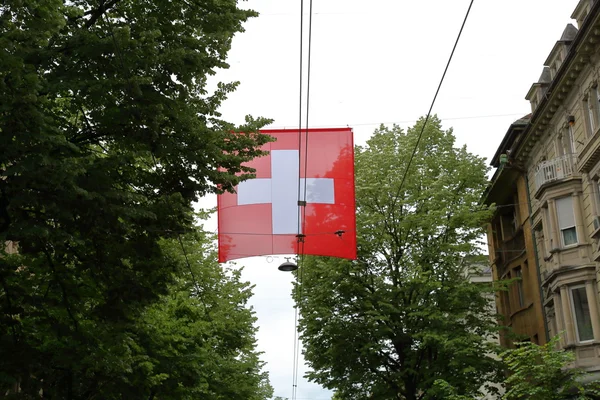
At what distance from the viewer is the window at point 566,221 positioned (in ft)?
105

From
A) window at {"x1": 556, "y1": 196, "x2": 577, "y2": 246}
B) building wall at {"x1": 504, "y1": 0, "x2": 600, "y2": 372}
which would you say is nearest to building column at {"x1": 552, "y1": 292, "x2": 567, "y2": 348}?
building wall at {"x1": 504, "y1": 0, "x2": 600, "y2": 372}

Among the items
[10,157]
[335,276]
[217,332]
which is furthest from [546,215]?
[10,157]

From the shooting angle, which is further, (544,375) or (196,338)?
(196,338)

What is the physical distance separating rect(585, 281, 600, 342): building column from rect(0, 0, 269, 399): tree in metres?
18.1

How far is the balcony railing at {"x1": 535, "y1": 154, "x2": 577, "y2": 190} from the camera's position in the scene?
3180 cm

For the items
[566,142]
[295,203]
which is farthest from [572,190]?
[295,203]

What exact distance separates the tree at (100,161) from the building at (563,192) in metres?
15.6

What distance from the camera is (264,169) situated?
20078mm

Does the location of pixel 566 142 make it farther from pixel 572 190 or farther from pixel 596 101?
pixel 596 101

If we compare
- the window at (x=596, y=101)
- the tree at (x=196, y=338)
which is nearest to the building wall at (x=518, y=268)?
the window at (x=596, y=101)

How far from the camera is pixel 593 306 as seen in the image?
1196 inches

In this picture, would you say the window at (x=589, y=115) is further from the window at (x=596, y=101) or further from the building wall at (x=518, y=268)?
the building wall at (x=518, y=268)

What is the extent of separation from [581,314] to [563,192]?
180 inches

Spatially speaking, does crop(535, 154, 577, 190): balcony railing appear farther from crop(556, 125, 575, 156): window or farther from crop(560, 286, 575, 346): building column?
crop(560, 286, 575, 346): building column
